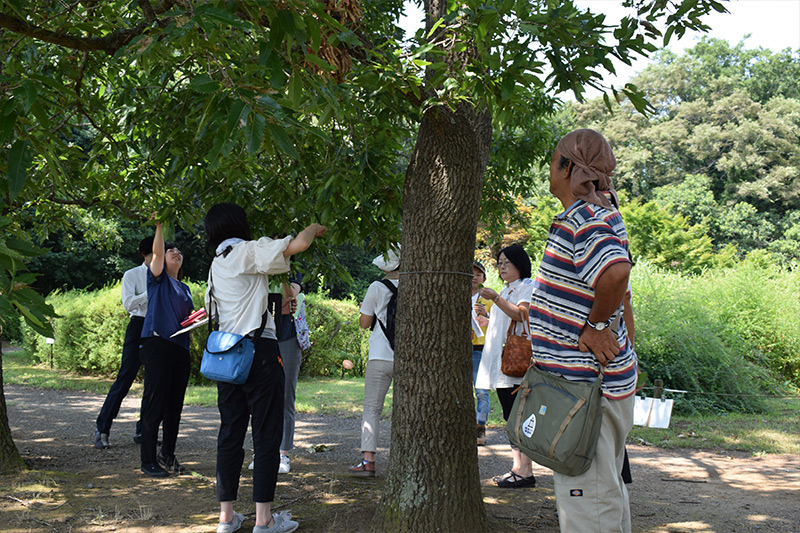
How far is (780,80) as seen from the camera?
4200 centimetres

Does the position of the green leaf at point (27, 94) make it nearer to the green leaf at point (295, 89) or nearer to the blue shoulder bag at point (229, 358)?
the green leaf at point (295, 89)

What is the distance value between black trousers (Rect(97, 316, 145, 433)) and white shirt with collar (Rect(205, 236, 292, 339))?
299 centimetres

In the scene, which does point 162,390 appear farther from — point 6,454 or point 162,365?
point 6,454

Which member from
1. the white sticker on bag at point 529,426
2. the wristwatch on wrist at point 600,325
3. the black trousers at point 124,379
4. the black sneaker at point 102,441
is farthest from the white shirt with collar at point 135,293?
the wristwatch on wrist at point 600,325

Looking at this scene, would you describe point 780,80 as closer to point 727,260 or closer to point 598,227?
point 727,260

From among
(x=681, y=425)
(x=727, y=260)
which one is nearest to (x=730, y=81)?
(x=727, y=260)

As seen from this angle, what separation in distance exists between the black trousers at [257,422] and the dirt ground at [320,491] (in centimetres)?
42

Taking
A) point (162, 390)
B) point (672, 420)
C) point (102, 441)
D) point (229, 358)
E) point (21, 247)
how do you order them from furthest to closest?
1. point (672, 420)
2. point (102, 441)
3. point (162, 390)
4. point (229, 358)
5. point (21, 247)

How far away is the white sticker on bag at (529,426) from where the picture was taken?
2732mm

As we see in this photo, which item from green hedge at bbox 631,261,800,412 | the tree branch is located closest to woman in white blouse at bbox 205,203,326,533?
the tree branch

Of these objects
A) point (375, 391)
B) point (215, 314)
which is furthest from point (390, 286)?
point (215, 314)

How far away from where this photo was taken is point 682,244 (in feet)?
94.7

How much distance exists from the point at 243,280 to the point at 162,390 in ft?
7.20

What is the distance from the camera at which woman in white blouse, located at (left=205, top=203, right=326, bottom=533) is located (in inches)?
154
